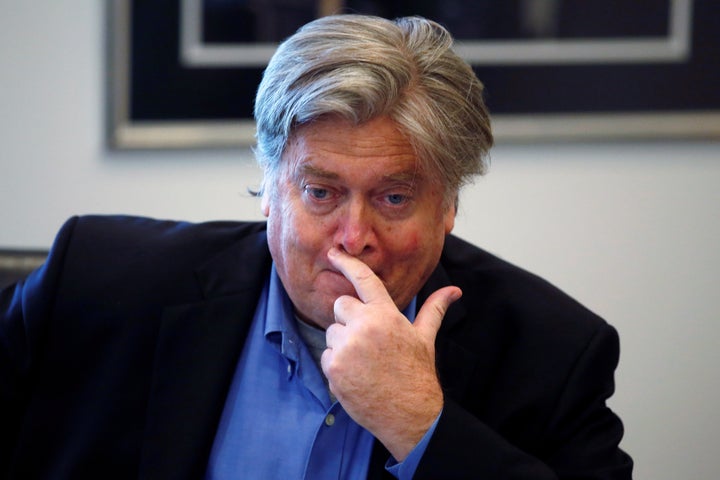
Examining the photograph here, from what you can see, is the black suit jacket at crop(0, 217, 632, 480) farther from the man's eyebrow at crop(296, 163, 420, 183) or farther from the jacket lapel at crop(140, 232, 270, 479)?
the man's eyebrow at crop(296, 163, 420, 183)

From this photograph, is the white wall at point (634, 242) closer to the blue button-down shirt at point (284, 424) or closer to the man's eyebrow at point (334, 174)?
the blue button-down shirt at point (284, 424)

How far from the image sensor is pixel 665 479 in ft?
8.48

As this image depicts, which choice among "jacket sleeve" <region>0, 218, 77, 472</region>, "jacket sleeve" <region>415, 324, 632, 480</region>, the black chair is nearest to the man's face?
"jacket sleeve" <region>415, 324, 632, 480</region>

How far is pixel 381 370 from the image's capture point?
152 cm

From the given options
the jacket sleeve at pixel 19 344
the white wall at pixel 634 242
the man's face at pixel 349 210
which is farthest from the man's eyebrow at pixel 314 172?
the white wall at pixel 634 242

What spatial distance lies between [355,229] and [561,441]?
50 cm

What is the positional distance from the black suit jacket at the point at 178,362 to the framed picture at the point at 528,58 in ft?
2.48

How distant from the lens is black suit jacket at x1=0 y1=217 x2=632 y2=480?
66.9 inches

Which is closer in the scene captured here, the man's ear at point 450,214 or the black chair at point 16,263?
the man's ear at point 450,214

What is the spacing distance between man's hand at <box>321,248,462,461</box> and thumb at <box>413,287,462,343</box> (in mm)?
30

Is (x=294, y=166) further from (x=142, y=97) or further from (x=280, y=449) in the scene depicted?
(x=142, y=97)

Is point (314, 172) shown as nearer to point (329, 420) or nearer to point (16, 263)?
point (329, 420)

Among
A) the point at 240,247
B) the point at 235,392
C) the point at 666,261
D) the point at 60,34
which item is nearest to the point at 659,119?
the point at 666,261

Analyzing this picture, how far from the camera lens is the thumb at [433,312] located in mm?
1605
